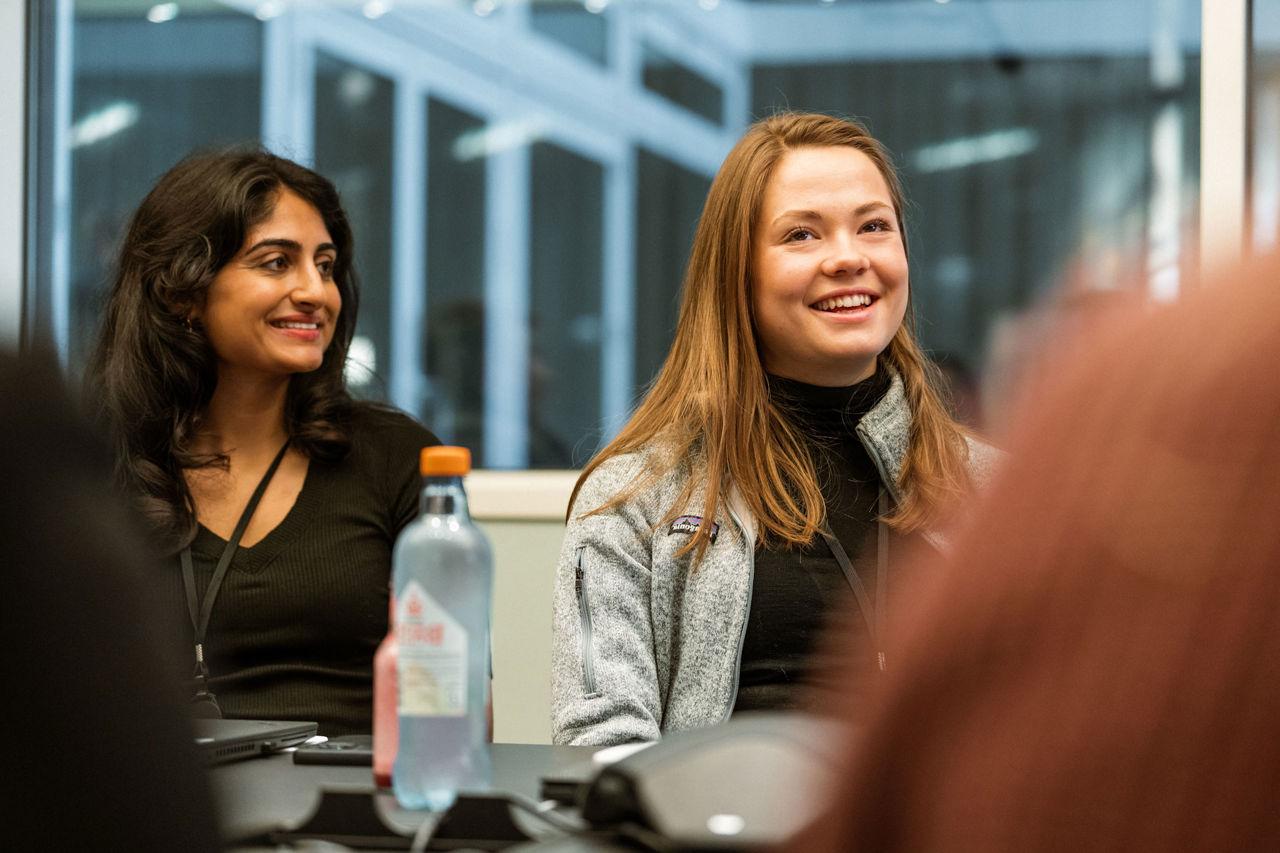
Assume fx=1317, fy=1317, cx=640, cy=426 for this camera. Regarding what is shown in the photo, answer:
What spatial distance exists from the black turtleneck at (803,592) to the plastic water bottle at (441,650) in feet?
2.30

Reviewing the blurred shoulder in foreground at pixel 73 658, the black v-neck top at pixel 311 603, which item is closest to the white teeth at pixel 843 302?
the black v-neck top at pixel 311 603

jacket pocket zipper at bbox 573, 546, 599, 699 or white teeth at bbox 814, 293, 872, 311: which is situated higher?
white teeth at bbox 814, 293, 872, 311

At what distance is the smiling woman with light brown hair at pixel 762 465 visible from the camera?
5.68ft

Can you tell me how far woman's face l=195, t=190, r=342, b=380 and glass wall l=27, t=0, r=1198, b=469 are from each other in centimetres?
103

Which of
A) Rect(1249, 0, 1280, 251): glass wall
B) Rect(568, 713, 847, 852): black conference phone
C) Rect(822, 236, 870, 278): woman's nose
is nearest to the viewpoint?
Rect(568, 713, 847, 852): black conference phone

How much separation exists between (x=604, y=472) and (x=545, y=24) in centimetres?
204

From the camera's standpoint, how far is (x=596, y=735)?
160cm

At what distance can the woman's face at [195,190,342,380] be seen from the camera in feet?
7.22

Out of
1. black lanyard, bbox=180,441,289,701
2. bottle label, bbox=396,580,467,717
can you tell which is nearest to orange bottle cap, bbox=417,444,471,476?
A: bottle label, bbox=396,580,467,717

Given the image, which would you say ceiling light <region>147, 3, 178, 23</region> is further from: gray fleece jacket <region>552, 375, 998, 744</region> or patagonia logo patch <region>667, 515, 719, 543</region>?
patagonia logo patch <region>667, 515, 719, 543</region>

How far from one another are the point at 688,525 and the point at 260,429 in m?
0.85

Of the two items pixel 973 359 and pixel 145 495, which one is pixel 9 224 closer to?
pixel 145 495

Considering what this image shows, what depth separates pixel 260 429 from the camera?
224 centimetres

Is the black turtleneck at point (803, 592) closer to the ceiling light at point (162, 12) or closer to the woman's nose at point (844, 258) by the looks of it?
the woman's nose at point (844, 258)
